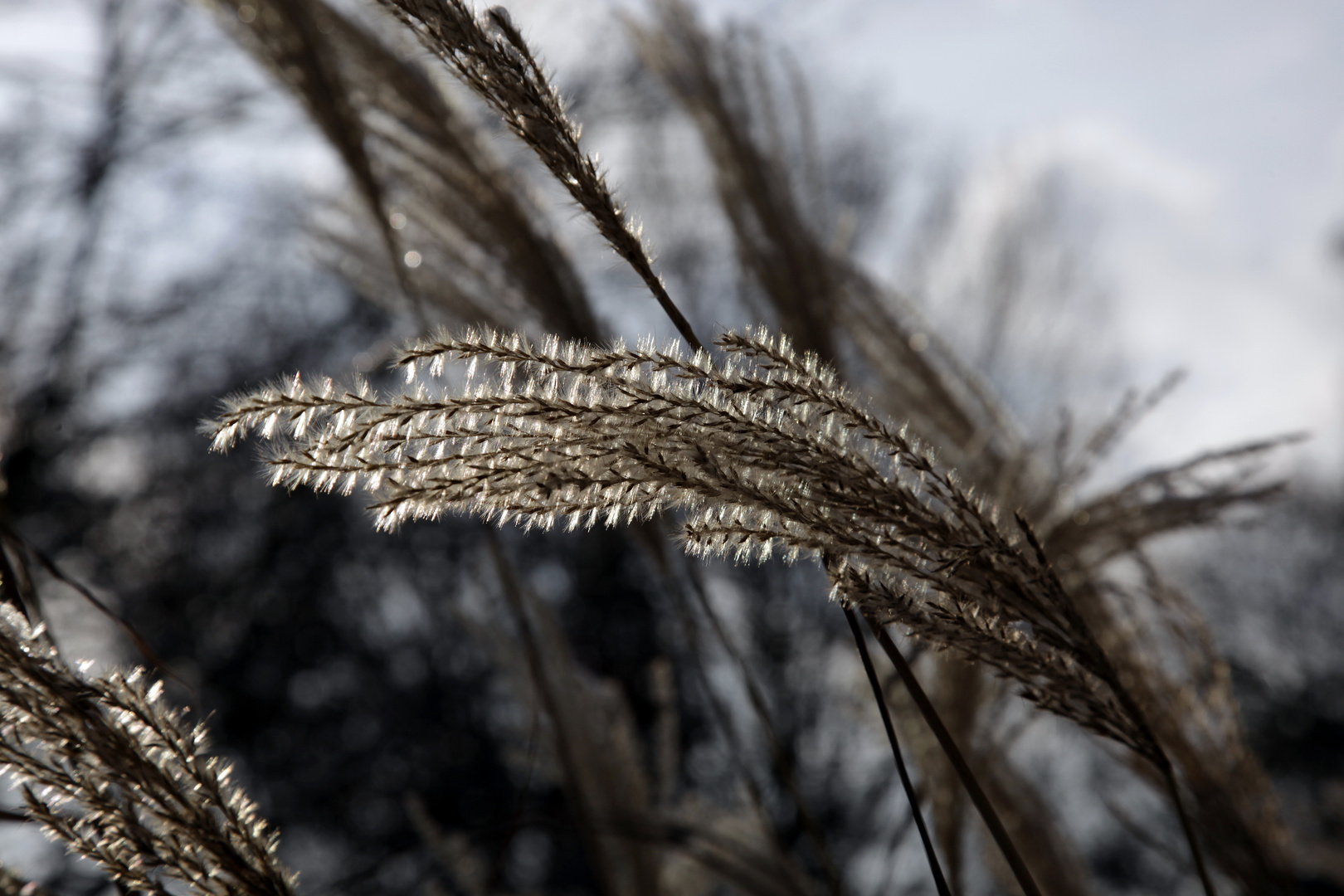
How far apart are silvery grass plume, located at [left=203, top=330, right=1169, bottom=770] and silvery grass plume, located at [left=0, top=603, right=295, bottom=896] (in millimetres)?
252

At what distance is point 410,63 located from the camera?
1.72 m

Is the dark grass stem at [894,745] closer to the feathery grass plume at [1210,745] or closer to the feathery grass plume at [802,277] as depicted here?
the feathery grass plume at [1210,745]

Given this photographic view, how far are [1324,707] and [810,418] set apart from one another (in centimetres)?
1171

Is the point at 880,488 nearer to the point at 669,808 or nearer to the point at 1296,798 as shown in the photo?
the point at 669,808

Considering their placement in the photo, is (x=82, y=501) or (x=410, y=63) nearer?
(x=410, y=63)

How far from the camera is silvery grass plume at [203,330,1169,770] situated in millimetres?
636

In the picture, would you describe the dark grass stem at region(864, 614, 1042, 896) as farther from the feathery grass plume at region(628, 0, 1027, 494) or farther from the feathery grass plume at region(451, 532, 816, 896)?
the feathery grass plume at region(628, 0, 1027, 494)

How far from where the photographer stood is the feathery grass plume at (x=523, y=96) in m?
0.75

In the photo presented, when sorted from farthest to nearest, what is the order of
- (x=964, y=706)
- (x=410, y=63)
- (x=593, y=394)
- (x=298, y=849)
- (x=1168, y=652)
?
(x=298, y=849)
(x=1168, y=652)
(x=410, y=63)
(x=964, y=706)
(x=593, y=394)

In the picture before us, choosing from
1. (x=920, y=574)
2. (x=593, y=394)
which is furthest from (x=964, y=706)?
(x=593, y=394)

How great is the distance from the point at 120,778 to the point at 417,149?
136 centimetres

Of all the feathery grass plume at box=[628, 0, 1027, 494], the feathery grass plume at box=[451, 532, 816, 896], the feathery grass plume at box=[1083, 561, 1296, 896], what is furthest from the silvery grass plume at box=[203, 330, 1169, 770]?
the feathery grass plume at box=[628, 0, 1027, 494]

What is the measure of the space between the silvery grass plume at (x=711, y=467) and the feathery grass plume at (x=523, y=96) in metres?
0.14

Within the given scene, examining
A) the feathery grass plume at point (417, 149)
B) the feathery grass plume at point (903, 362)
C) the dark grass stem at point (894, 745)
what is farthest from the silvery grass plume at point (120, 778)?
the feathery grass plume at point (903, 362)
